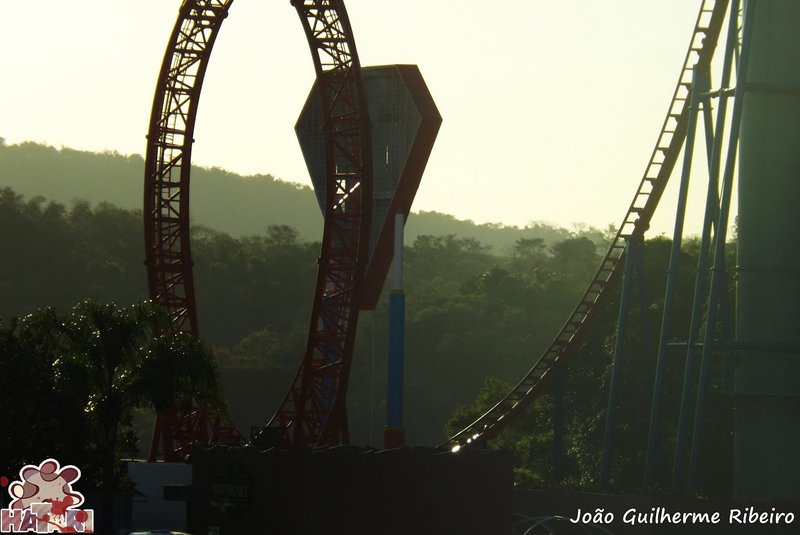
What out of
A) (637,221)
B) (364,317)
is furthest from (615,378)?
(364,317)

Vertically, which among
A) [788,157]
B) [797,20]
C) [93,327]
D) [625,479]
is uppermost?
[797,20]

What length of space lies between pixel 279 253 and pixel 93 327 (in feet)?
308

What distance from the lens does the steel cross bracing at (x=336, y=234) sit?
44.2 metres

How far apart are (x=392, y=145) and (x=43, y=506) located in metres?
22.0

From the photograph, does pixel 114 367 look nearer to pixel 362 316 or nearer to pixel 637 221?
pixel 637 221

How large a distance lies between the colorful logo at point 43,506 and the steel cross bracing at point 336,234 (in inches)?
628

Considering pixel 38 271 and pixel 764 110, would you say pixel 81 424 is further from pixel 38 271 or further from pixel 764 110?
pixel 38 271

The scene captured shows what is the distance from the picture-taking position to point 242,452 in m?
29.9

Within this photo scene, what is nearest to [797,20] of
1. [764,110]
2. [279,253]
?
[764,110]

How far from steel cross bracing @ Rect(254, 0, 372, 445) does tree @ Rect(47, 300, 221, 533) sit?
12.1m

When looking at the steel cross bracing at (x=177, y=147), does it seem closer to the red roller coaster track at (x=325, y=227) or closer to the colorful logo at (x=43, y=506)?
the red roller coaster track at (x=325, y=227)

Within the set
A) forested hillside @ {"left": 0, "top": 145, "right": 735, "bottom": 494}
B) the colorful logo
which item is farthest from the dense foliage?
the colorful logo

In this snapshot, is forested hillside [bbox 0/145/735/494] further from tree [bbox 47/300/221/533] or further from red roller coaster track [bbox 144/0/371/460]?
tree [bbox 47/300/221/533]

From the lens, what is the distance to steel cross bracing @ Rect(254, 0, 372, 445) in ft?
145
